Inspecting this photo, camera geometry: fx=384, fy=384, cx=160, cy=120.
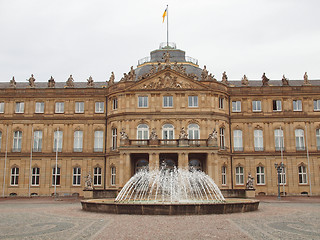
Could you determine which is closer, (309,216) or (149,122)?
(309,216)

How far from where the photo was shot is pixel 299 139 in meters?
51.8

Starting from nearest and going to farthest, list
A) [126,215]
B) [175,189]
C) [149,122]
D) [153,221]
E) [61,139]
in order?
[153,221]
[126,215]
[175,189]
[149,122]
[61,139]

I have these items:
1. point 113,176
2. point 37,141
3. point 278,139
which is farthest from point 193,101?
point 37,141

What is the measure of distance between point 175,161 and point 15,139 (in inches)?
887

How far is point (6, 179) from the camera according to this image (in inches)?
2029

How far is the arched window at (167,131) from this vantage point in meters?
48.8

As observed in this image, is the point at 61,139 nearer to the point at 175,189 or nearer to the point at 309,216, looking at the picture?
the point at 175,189

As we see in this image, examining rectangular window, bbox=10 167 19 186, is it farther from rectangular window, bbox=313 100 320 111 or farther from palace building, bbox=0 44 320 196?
rectangular window, bbox=313 100 320 111

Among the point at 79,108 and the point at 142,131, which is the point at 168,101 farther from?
the point at 79,108

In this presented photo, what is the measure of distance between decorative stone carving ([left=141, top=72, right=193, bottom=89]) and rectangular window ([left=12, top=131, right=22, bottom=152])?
18721 mm

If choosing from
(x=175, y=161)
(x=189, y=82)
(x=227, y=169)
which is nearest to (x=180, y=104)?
(x=189, y=82)

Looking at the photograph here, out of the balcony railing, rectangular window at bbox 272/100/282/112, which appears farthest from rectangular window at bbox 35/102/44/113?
rectangular window at bbox 272/100/282/112

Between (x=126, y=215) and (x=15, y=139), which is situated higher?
(x=15, y=139)

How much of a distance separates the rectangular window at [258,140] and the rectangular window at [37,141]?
29.5m
